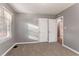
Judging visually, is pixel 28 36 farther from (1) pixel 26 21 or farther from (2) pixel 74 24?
(2) pixel 74 24

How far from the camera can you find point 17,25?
587 centimetres

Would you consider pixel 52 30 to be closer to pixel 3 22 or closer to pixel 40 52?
pixel 40 52

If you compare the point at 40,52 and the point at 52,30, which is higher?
the point at 52,30

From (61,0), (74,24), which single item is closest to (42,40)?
(74,24)

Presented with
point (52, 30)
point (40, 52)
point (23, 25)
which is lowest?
point (40, 52)

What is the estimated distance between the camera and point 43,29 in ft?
20.6

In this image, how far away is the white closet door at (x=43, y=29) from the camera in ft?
20.3

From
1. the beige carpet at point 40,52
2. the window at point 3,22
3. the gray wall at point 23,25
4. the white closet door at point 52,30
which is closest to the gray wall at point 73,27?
the beige carpet at point 40,52

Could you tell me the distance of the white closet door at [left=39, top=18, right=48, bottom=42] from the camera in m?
6.20

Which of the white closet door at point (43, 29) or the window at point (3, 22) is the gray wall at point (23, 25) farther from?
the window at point (3, 22)

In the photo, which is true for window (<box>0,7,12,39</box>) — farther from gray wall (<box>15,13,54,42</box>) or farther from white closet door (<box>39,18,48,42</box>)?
white closet door (<box>39,18,48,42</box>)

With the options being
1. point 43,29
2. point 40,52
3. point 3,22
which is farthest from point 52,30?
point 3,22

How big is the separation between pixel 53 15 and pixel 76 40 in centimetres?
316

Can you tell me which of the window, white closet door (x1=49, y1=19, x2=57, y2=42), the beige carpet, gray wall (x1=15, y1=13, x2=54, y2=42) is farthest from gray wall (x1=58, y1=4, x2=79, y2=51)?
the window
